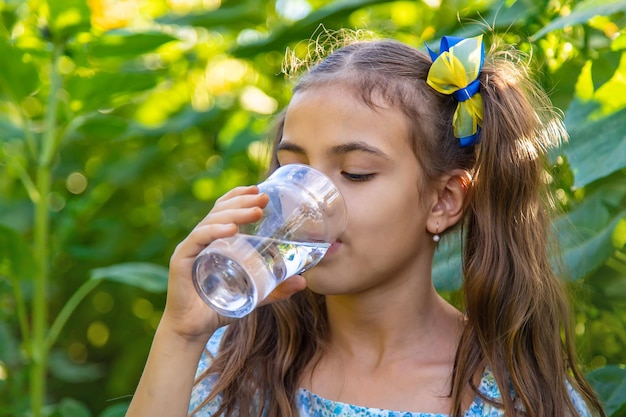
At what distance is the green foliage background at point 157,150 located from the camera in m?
2.07

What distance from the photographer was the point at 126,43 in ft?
7.30

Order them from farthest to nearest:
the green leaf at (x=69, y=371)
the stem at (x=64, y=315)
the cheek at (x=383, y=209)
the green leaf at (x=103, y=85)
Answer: the green leaf at (x=69, y=371) < the stem at (x=64, y=315) < the green leaf at (x=103, y=85) < the cheek at (x=383, y=209)

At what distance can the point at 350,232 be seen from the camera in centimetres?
168

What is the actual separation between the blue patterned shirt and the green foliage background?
274 millimetres

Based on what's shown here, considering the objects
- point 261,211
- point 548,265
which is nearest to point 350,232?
point 261,211

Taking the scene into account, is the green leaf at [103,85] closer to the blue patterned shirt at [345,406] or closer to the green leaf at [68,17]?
the green leaf at [68,17]

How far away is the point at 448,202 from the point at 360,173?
0.28m

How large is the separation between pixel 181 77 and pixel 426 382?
209 centimetres

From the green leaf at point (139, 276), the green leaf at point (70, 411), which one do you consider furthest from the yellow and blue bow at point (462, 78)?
the green leaf at point (70, 411)

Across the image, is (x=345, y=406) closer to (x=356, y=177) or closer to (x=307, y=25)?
(x=356, y=177)

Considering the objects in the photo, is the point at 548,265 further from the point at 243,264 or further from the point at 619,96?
the point at 243,264

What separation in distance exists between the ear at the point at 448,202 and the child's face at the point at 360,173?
6 centimetres

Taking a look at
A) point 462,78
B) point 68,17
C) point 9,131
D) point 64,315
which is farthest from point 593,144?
point 9,131

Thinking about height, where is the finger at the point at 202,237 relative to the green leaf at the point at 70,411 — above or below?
above
